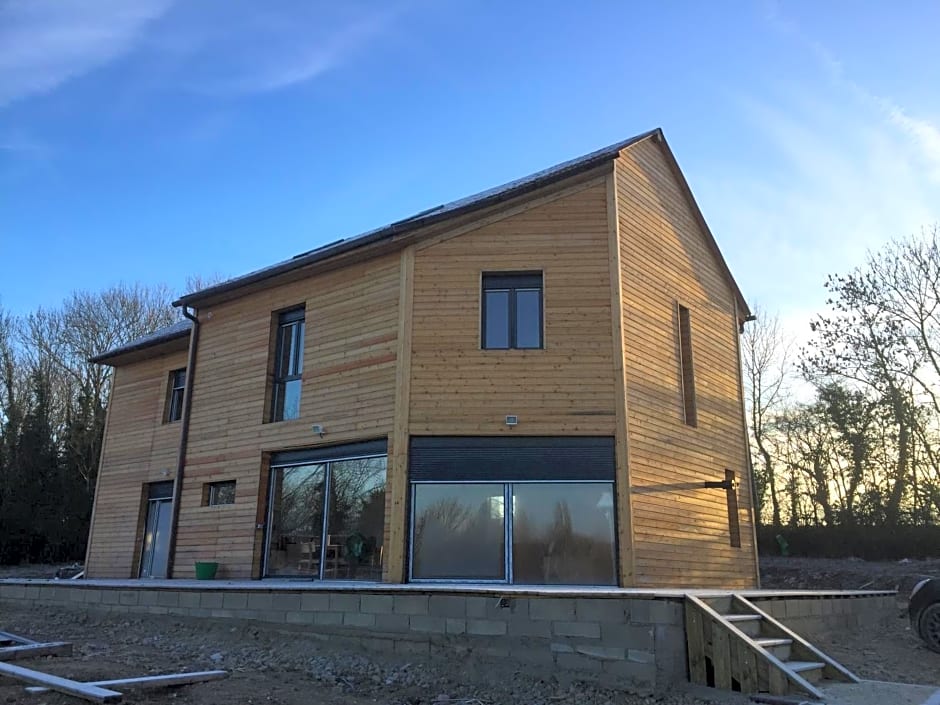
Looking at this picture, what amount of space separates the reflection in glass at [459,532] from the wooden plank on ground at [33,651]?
14.0 ft

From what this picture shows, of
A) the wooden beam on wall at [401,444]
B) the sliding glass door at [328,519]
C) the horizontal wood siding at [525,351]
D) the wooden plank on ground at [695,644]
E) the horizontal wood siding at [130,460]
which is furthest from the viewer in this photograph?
the horizontal wood siding at [130,460]

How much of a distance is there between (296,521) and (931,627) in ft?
29.8

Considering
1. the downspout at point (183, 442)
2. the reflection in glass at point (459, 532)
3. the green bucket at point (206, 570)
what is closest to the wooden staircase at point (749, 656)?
the reflection in glass at point (459, 532)

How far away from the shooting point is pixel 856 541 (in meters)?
21.9

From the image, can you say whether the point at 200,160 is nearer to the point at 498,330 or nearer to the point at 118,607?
the point at 498,330

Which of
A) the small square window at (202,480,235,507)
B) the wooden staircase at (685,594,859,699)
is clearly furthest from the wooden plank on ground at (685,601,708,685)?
the small square window at (202,480,235,507)

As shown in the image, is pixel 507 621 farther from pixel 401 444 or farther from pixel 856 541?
pixel 856 541

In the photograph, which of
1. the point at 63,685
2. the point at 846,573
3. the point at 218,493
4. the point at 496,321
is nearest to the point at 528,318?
the point at 496,321

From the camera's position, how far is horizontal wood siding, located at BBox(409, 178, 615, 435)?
34.8 ft

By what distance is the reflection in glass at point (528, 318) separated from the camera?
36.5 ft

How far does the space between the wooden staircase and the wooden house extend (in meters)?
2.51

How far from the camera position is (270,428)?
1258 centimetres

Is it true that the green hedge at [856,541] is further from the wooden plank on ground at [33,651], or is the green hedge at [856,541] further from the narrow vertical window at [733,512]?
the wooden plank on ground at [33,651]

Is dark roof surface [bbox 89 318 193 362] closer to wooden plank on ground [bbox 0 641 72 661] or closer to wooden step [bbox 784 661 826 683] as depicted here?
wooden plank on ground [bbox 0 641 72 661]
